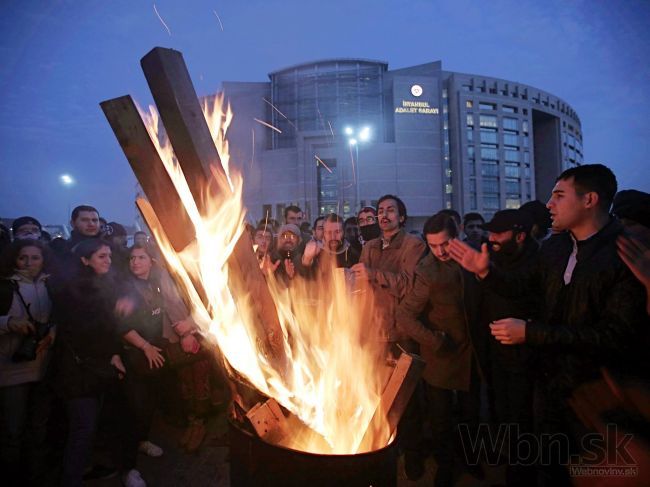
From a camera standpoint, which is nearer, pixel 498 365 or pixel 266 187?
pixel 498 365

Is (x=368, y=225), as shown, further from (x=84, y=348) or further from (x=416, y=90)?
(x=416, y=90)

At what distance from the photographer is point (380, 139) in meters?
41.9

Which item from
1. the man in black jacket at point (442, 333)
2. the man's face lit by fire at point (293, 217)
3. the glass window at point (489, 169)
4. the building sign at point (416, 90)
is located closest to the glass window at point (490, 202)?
the glass window at point (489, 169)

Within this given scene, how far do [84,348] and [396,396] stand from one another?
3023 millimetres

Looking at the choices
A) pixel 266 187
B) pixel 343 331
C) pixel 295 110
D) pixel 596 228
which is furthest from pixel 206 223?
pixel 295 110

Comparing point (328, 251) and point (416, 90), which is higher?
point (416, 90)

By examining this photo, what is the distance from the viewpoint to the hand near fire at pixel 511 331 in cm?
245

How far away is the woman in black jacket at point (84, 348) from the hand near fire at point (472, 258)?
3409 mm

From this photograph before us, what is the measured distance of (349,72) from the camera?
139 ft

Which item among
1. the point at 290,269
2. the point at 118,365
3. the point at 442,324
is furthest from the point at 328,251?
the point at 118,365

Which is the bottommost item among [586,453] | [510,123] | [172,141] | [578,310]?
[586,453]

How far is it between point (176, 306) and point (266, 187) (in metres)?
38.3

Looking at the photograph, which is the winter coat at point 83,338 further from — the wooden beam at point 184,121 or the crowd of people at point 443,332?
the wooden beam at point 184,121

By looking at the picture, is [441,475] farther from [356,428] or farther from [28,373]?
[28,373]
